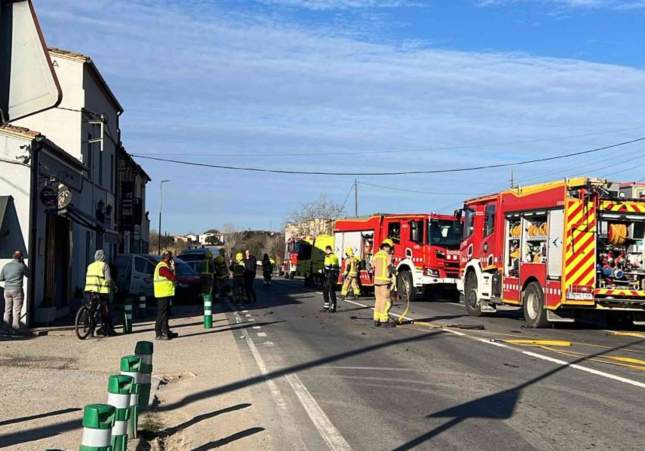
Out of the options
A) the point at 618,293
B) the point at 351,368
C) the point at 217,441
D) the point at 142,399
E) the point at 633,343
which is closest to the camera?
the point at 217,441

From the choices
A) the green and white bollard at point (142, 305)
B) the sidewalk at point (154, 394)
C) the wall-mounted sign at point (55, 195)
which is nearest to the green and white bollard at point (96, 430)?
the sidewalk at point (154, 394)

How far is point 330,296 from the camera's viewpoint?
22.1m

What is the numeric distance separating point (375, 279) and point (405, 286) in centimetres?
1033

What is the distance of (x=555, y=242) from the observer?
17203mm

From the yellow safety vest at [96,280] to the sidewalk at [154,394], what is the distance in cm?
100

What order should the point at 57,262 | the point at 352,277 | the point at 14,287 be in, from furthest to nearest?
the point at 352,277 → the point at 57,262 → the point at 14,287

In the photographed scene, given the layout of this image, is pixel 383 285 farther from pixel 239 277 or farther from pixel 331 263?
pixel 239 277

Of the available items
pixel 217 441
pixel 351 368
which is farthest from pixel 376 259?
pixel 217 441

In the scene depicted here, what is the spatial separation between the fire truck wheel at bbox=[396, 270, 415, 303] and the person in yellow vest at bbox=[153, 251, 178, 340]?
12.7m

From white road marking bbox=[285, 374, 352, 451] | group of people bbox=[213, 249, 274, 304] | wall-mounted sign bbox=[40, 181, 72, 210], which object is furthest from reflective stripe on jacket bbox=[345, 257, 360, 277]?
white road marking bbox=[285, 374, 352, 451]

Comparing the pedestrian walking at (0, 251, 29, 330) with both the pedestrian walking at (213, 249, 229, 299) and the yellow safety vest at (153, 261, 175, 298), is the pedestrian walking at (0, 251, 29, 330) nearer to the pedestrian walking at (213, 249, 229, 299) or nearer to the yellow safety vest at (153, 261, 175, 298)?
the yellow safety vest at (153, 261, 175, 298)

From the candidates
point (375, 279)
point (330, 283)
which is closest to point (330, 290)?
point (330, 283)

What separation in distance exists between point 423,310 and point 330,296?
2.96 meters

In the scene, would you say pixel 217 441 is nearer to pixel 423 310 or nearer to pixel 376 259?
pixel 376 259
